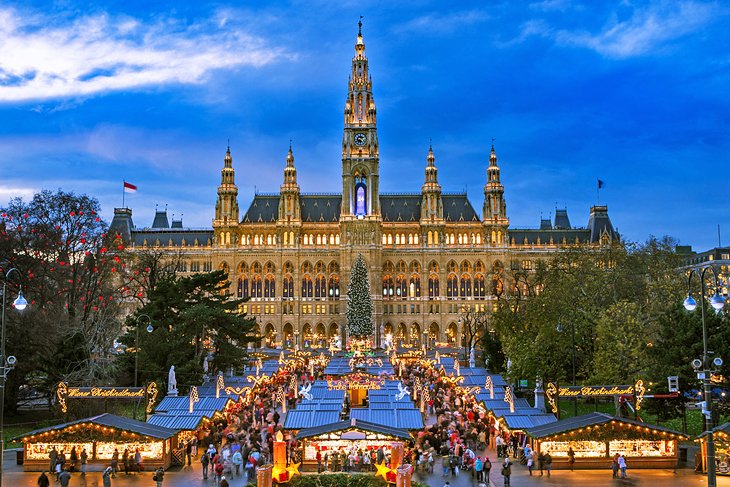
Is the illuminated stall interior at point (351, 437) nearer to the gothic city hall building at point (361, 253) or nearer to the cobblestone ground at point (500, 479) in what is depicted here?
the cobblestone ground at point (500, 479)

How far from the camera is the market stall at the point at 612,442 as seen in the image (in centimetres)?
3241

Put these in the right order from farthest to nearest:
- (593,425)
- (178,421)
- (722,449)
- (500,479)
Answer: (178,421) → (593,425) → (500,479) → (722,449)

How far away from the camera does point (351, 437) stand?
32094 millimetres

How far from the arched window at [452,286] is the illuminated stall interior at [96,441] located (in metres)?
86.1

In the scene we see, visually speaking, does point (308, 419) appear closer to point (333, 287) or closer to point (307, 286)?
point (333, 287)

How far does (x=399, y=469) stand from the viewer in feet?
75.2

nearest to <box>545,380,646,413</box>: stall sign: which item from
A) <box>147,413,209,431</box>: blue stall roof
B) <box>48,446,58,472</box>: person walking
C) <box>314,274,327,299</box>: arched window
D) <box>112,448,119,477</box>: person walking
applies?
<box>147,413,209,431</box>: blue stall roof

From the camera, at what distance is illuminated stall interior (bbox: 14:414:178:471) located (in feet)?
105

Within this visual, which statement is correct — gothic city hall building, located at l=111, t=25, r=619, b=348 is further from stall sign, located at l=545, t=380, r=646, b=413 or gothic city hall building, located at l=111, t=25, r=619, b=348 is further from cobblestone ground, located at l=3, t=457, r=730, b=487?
cobblestone ground, located at l=3, t=457, r=730, b=487

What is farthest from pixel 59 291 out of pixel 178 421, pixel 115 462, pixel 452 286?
pixel 452 286

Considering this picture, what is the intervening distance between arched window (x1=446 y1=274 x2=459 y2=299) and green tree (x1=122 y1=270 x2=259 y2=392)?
55448mm

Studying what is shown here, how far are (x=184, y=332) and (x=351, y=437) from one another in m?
26.8

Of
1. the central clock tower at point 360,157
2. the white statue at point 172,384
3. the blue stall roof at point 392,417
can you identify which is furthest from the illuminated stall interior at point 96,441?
the central clock tower at point 360,157

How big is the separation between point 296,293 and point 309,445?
8174 cm
